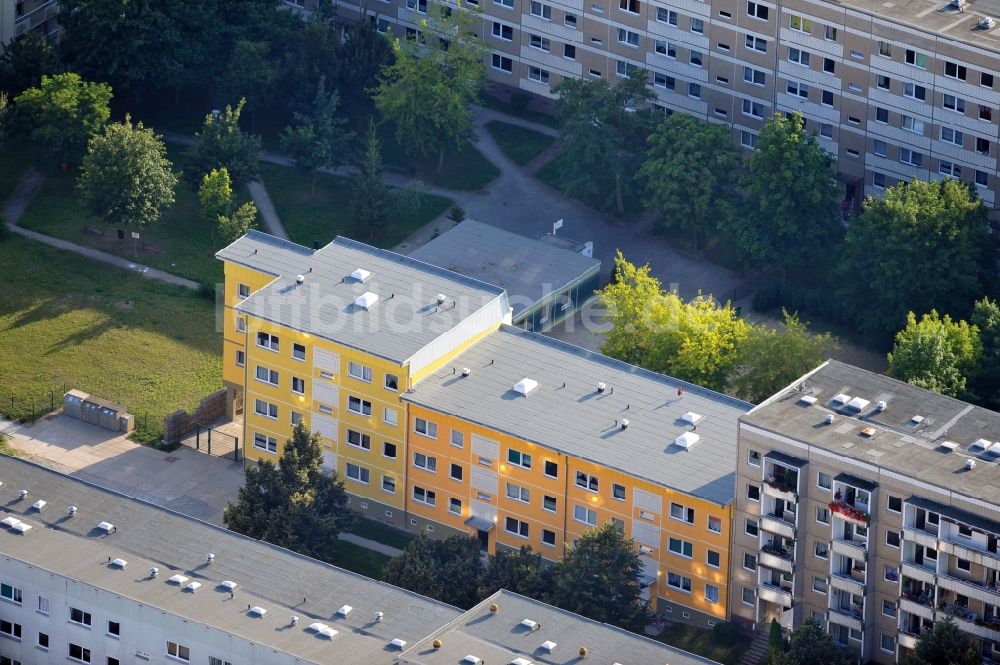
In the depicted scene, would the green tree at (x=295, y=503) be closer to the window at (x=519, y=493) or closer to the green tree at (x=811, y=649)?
the window at (x=519, y=493)

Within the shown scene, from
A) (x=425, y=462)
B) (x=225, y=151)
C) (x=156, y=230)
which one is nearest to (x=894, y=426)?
(x=425, y=462)

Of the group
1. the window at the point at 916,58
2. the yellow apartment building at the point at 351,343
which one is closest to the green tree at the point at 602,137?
the window at the point at 916,58

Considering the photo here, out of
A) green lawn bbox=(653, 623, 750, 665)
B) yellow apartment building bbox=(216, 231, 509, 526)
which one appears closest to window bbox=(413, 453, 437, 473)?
yellow apartment building bbox=(216, 231, 509, 526)

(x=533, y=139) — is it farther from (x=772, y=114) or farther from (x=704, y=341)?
(x=704, y=341)

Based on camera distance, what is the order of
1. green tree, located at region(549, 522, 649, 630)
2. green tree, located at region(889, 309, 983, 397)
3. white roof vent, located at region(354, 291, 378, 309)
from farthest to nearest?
green tree, located at region(889, 309, 983, 397), white roof vent, located at region(354, 291, 378, 309), green tree, located at region(549, 522, 649, 630)

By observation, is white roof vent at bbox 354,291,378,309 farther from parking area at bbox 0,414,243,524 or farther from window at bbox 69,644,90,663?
window at bbox 69,644,90,663

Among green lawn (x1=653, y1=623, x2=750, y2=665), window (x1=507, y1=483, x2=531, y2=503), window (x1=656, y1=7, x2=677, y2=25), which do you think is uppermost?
window (x1=656, y1=7, x2=677, y2=25)
